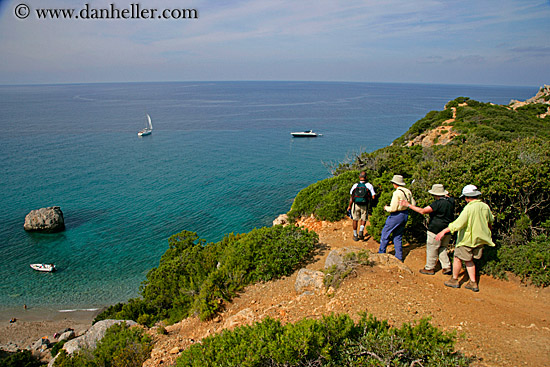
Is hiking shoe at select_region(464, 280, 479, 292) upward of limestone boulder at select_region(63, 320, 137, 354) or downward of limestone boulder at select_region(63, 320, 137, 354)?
upward

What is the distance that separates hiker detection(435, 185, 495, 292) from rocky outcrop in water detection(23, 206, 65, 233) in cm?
3073

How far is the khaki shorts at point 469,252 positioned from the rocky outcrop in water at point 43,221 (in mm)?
30945

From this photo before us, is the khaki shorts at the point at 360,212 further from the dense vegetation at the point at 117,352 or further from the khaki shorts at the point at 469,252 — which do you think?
the dense vegetation at the point at 117,352

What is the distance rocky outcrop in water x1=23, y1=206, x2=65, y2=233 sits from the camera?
26.6 m

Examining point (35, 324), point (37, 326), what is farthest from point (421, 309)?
point (35, 324)

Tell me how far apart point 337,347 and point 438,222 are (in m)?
3.97

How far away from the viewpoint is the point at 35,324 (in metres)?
17.3

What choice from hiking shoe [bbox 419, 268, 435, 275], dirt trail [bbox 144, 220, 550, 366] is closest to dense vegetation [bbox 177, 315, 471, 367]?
dirt trail [bbox 144, 220, 550, 366]

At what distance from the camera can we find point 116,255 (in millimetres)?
23406

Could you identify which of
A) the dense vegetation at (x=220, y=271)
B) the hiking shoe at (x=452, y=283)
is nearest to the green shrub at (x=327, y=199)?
the dense vegetation at (x=220, y=271)

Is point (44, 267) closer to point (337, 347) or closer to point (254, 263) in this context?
point (254, 263)

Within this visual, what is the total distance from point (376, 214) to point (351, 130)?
218ft

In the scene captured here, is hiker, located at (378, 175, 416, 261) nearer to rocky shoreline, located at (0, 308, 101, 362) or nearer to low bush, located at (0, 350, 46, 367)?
low bush, located at (0, 350, 46, 367)

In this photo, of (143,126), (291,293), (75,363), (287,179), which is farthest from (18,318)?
(143,126)
